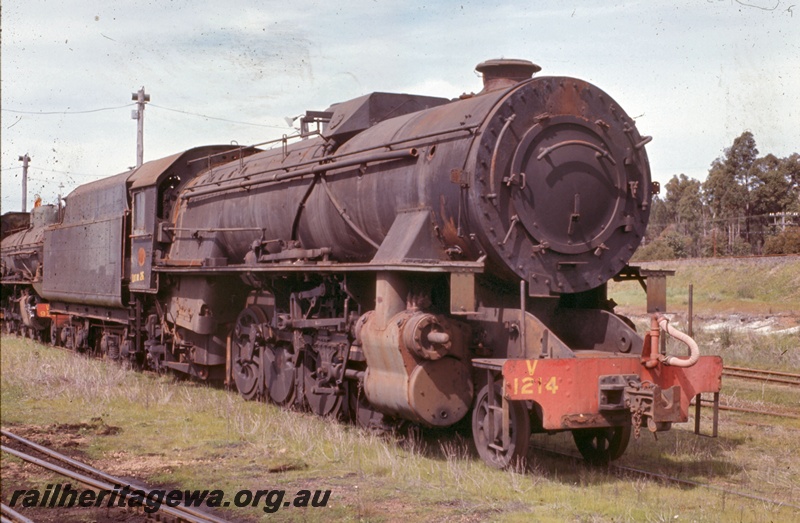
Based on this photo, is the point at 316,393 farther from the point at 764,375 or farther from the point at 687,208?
the point at 687,208

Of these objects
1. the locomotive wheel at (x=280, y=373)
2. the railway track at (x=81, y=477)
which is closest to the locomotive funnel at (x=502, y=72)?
the locomotive wheel at (x=280, y=373)

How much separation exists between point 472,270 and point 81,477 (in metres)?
4.00

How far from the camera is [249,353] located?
1263 centimetres

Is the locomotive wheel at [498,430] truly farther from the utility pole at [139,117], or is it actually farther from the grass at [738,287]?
the utility pole at [139,117]

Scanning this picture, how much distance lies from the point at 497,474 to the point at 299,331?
4.10 metres

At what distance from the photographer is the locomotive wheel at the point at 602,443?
28.2 ft

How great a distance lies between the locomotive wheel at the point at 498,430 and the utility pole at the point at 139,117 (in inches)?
1069

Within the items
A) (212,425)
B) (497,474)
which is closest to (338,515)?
(497,474)

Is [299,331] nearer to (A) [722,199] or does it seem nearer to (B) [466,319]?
(B) [466,319]

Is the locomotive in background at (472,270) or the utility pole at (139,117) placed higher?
the utility pole at (139,117)

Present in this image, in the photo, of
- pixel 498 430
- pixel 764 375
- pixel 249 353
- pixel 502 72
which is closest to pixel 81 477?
pixel 498 430

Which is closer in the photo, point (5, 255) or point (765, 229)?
point (5, 255)

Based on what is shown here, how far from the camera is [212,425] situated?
10.6m

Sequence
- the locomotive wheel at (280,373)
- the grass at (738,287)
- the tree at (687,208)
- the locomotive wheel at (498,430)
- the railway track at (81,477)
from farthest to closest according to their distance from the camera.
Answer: the tree at (687,208) → the grass at (738,287) → the locomotive wheel at (280,373) → the locomotive wheel at (498,430) → the railway track at (81,477)
